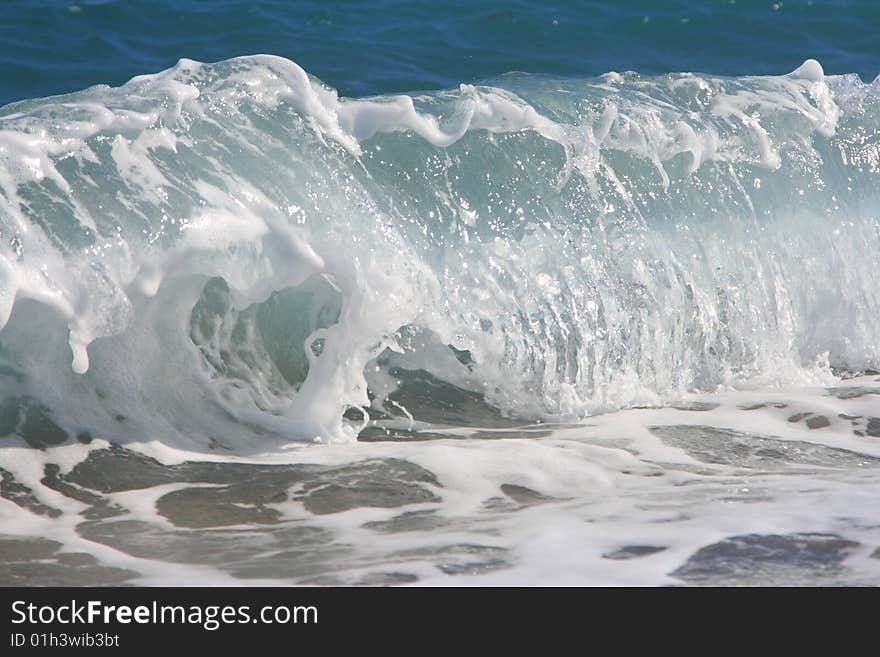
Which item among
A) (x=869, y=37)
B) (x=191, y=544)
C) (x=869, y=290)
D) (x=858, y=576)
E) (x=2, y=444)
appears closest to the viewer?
(x=858, y=576)

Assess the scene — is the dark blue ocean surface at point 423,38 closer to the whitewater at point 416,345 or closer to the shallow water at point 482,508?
the whitewater at point 416,345

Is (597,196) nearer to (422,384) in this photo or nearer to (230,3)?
(422,384)

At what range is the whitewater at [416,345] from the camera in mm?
3398

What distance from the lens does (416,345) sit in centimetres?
500

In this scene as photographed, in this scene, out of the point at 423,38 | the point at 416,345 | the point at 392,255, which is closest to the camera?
the point at 392,255

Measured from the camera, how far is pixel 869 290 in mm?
6352

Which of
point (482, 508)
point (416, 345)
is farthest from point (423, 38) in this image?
point (482, 508)

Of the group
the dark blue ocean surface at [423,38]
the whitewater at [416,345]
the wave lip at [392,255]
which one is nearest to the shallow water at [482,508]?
the whitewater at [416,345]

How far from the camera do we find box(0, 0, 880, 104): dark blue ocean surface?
8117mm

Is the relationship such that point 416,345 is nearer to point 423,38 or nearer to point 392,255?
point 392,255

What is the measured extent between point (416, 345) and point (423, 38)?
4681 mm

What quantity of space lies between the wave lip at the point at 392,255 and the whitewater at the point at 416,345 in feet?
0.05
